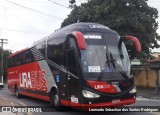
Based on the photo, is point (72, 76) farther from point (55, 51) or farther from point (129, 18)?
point (129, 18)

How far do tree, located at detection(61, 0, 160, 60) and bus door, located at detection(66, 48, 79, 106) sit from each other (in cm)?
1717

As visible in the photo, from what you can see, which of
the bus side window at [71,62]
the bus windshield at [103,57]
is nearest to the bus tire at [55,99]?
the bus side window at [71,62]

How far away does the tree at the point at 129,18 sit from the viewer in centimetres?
2897

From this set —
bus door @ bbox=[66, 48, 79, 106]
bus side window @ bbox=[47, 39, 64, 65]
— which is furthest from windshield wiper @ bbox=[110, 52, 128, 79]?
bus side window @ bbox=[47, 39, 64, 65]

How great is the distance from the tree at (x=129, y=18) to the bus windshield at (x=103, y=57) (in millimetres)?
16878

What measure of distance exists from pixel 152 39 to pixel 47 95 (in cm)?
1823

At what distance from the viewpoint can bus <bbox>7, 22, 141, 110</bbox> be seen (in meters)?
10.7

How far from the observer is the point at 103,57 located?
37.0ft

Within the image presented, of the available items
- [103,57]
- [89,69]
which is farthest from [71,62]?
[103,57]

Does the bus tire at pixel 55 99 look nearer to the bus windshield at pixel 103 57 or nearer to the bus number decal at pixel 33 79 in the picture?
the bus number decal at pixel 33 79

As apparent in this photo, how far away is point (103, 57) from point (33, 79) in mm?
6673

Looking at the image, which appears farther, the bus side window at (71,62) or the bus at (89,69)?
the bus side window at (71,62)

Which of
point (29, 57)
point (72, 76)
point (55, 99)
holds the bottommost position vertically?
point (55, 99)

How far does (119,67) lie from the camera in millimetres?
11352
